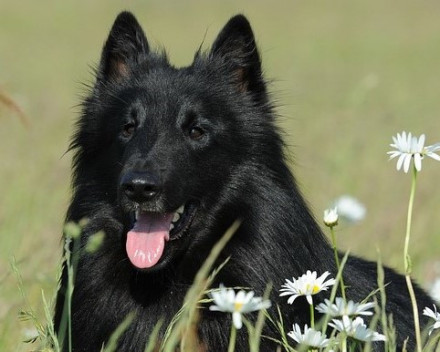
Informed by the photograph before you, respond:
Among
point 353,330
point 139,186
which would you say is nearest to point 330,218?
point 353,330

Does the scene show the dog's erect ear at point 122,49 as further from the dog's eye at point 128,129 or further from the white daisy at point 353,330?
the white daisy at point 353,330

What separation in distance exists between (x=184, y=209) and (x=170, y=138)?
384mm

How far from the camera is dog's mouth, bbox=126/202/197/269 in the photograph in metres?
4.53

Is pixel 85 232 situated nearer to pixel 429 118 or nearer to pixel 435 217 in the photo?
pixel 435 217

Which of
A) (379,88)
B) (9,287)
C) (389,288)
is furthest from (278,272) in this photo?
(379,88)

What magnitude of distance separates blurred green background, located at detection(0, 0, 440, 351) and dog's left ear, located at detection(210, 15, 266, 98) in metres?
0.17

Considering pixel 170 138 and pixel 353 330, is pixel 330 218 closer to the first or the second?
pixel 353 330

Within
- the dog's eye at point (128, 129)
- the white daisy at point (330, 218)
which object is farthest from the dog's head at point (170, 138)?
the white daisy at point (330, 218)

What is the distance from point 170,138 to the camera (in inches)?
187

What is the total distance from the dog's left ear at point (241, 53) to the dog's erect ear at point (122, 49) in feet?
1.59

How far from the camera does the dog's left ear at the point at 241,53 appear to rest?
518cm

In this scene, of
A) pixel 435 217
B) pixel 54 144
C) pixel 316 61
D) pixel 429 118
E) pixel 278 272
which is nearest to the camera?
pixel 278 272

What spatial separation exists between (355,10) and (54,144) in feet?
105

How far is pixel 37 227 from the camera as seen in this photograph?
26.6 ft
